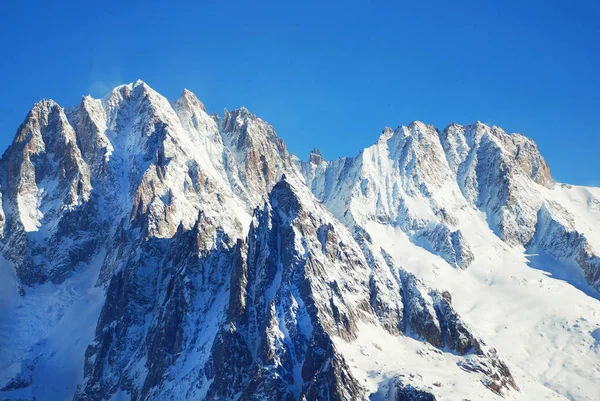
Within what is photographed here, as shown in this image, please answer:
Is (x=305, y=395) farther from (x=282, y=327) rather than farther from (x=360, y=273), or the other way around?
(x=360, y=273)

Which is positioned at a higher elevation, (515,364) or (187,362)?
(515,364)

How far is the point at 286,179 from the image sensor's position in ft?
602

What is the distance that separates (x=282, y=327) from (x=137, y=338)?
6404cm

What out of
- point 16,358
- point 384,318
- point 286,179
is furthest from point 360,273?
point 16,358

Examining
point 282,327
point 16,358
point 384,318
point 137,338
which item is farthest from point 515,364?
point 16,358

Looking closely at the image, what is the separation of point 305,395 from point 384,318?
40.5m

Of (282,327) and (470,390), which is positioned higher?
(282,327)

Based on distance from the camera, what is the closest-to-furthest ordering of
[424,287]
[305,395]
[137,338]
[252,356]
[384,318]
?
[305,395] → [252,356] → [384,318] → [424,287] → [137,338]

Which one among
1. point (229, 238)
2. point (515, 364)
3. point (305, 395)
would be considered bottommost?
point (305, 395)

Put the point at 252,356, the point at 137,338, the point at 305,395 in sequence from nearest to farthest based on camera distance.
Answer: the point at 305,395 → the point at 252,356 → the point at 137,338

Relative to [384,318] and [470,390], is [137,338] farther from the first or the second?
[470,390]

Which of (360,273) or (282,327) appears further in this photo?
(360,273)

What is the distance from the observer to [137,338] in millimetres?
190875

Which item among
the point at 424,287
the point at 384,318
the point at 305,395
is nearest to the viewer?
the point at 305,395
